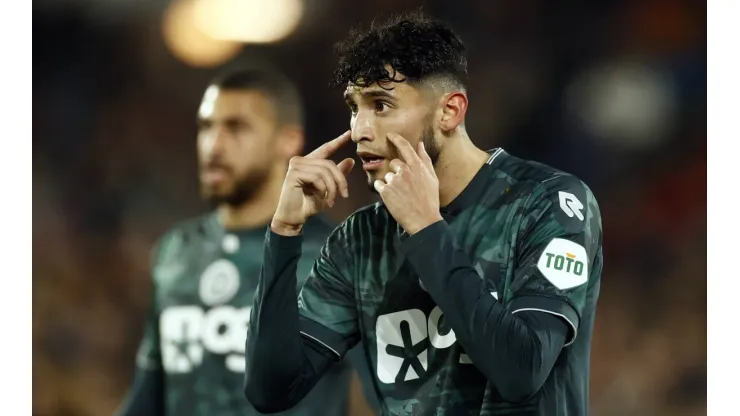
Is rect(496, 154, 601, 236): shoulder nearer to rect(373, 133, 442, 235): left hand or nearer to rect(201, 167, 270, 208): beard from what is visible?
rect(373, 133, 442, 235): left hand

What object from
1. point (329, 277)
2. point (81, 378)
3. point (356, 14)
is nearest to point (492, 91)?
point (356, 14)

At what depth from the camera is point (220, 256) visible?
7.70 ft

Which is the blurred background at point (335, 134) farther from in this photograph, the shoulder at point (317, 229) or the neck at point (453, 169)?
the neck at point (453, 169)

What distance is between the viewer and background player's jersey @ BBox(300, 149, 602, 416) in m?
1.58

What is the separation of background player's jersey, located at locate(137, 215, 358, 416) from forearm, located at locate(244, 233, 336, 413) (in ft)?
1.74

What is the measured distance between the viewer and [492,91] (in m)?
2.22

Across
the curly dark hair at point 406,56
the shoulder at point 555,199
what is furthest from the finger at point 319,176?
the shoulder at point 555,199

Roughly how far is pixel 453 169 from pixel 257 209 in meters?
0.74

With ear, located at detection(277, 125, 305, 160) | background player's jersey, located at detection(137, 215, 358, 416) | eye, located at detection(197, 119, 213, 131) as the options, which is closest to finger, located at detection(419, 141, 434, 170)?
ear, located at detection(277, 125, 305, 160)

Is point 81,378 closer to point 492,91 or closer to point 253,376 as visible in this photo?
point 253,376

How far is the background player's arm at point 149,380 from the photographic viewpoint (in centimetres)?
237
